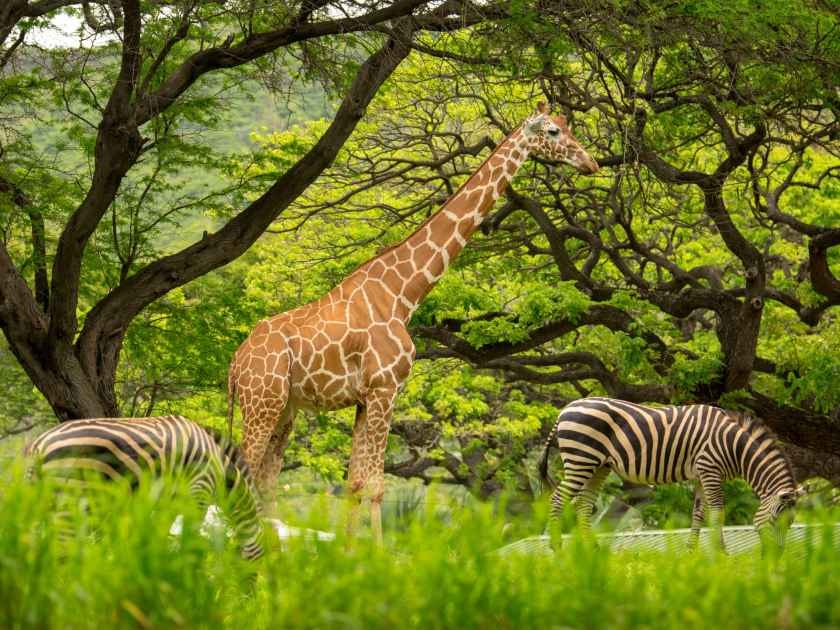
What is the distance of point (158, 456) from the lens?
6.57 metres

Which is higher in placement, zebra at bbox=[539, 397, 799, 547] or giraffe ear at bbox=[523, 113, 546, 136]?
giraffe ear at bbox=[523, 113, 546, 136]

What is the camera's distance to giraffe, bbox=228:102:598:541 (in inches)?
384

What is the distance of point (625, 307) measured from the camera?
55.2ft

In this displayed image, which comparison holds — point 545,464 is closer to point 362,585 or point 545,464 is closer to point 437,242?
point 437,242

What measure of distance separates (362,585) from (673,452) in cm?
708

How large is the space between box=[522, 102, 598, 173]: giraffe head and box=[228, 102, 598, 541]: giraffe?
1.50m

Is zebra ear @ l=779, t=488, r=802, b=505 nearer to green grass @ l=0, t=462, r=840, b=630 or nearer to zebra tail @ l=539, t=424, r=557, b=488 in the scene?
zebra tail @ l=539, t=424, r=557, b=488

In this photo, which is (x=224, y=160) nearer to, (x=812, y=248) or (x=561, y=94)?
(x=561, y=94)

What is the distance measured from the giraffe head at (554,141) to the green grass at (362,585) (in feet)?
23.5

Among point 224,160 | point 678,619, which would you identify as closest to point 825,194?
point 224,160

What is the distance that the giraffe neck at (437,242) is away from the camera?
10.4 meters

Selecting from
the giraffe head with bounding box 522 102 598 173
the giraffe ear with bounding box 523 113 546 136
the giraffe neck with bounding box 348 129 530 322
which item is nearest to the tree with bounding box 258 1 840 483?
the giraffe head with bounding box 522 102 598 173

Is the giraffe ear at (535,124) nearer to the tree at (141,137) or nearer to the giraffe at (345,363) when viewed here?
the tree at (141,137)

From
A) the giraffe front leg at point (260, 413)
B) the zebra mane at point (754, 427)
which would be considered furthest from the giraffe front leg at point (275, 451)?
the zebra mane at point (754, 427)
